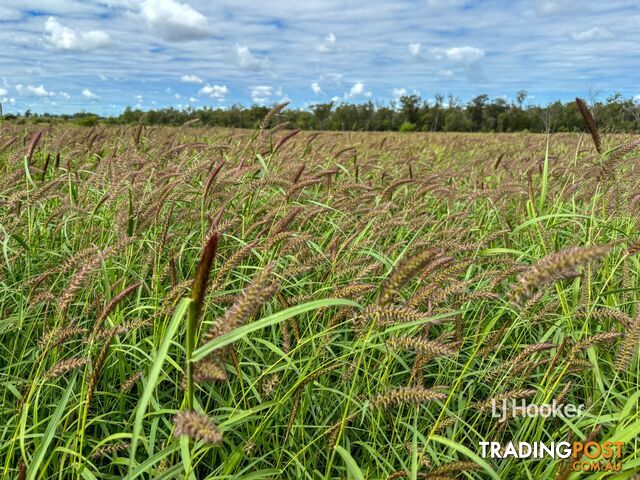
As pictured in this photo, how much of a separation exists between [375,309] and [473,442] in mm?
1085

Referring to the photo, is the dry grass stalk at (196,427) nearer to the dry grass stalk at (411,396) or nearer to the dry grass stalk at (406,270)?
the dry grass stalk at (406,270)

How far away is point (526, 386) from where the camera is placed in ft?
8.24

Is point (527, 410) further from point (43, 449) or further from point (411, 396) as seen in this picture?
point (43, 449)

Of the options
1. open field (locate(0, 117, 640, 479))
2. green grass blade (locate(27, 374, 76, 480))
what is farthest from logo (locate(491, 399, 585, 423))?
green grass blade (locate(27, 374, 76, 480))

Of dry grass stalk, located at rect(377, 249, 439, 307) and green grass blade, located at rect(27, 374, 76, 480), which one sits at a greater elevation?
dry grass stalk, located at rect(377, 249, 439, 307)

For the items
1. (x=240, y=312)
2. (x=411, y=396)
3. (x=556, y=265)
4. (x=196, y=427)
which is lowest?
(x=411, y=396)

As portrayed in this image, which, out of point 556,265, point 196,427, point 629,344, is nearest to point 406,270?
point 556,265

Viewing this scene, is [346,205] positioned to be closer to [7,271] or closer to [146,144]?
[7,271]

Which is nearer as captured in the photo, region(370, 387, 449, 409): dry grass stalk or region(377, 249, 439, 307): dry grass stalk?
region(377, 249, 439, 307): dry grass stalk

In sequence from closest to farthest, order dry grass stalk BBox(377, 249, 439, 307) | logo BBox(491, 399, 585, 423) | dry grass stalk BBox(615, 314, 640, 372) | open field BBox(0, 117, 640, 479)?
dry grass stalk BBox(377, 249, 439, 307), open field BBox(0, 117, 640, 479), dry grass stalk BBox(615, 314, 640, 372), logo BBox(491, 399, 585, 423)

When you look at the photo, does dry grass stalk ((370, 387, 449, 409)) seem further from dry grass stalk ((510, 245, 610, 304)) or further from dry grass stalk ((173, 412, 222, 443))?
dry grass stalk ((173, 412, 222, 443))

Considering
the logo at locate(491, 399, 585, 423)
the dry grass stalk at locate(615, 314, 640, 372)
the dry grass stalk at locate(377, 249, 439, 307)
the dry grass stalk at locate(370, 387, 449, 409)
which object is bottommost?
the logo at locate(491, 399, 585, 423)

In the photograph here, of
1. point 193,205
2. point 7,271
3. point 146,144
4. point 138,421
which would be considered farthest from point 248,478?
point 146,144

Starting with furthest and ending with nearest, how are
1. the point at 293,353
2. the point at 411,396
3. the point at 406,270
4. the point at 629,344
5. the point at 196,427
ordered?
the point at 293,353, the point at 629,344, the point at 411,396, the point at 406,270, the point at 196,427
